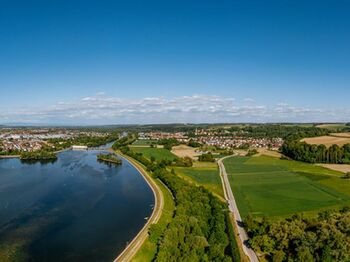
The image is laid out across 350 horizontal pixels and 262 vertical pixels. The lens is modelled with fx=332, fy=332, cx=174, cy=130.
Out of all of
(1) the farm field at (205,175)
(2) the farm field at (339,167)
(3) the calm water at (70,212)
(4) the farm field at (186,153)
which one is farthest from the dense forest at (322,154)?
(3) the calm water at (70,212)

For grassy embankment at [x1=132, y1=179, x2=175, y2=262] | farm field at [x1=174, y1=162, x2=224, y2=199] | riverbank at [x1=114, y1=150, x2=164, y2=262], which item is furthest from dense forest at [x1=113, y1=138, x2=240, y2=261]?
farm field at [x1=174, y1=162, x2=224, y2=199]

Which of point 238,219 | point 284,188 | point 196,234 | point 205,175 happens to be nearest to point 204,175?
point 205,175

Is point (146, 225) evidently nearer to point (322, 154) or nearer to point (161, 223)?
point (161, 223)

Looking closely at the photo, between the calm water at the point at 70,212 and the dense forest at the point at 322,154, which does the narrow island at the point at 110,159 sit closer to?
the calm water at the point at 70,212

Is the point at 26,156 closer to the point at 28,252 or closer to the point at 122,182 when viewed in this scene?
the point at 122,182

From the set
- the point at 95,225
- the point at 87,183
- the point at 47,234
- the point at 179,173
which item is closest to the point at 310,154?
the point at 179,173

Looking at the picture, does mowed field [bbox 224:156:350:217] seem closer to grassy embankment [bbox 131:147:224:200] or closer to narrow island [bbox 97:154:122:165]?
grassy embankment [bbox 131:147:224:200]
